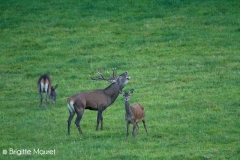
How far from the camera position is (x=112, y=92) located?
1847 cm

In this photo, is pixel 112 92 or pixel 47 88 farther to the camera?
pixel 47 88

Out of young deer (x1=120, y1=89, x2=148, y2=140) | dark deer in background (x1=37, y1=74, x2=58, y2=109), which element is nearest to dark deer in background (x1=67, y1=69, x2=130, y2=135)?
young deer (x1=120, y1=89, x2=148, y2=140)

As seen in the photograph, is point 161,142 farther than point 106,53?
No

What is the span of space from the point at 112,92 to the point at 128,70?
638 cm

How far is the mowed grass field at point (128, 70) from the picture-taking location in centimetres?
1614

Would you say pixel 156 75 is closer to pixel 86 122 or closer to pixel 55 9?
pixel 86 122

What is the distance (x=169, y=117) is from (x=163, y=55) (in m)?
8.08

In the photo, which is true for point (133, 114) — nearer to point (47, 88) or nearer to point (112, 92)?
point (112, 92)

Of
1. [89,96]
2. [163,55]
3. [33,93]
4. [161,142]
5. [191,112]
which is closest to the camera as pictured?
[161,142]

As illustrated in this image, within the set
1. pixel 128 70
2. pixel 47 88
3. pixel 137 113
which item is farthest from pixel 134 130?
pixel 128 70

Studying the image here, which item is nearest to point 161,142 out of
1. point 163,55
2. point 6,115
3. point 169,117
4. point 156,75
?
point 169,117

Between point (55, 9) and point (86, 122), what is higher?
point (55, 9)

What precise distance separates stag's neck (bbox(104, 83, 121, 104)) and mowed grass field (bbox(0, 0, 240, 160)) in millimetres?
760

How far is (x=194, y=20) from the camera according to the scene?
30.8m
